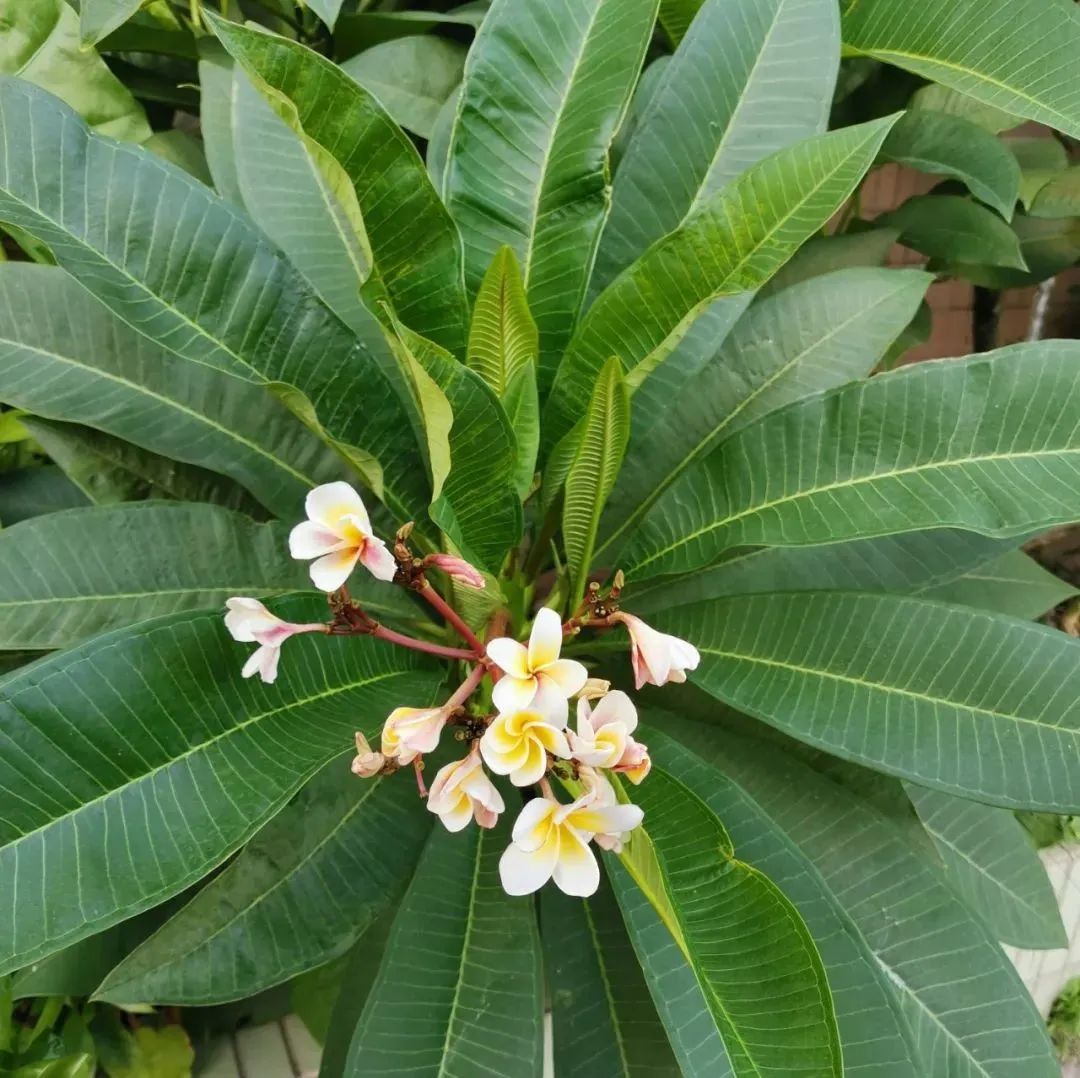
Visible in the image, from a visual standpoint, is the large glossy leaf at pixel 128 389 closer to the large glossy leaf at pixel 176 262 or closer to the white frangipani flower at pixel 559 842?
the large glossy leaf at pixel 176 262

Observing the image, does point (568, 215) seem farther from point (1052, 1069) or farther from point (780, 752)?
point (1052, 1069)

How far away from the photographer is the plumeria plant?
1.59 feet

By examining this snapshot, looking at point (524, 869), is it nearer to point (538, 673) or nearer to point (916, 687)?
point (538, 673)

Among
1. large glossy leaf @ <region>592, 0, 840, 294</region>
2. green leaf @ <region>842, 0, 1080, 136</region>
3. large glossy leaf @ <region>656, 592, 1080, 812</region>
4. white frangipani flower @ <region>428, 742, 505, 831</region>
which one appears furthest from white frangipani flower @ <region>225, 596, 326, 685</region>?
green leaf @ <region>842, 0, 1080, 136</region>

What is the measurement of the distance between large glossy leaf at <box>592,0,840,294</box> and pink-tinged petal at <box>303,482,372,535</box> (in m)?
0.41

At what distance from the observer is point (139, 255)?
1.94 feet

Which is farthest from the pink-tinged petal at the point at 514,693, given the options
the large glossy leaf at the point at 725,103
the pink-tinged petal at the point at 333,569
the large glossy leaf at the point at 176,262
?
the large glossy leaf at the point at 725,103

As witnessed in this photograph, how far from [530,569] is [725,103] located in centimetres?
43

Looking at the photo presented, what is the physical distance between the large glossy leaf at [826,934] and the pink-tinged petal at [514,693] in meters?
0.22

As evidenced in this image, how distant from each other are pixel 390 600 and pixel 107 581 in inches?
8.5

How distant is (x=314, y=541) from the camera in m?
0.47

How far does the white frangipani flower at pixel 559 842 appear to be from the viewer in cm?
45

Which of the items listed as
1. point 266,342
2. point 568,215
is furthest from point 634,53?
point 266,342

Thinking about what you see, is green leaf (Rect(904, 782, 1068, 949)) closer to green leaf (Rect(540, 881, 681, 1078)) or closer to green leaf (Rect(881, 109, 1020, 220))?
green leaf (Rect(540, 881, 681, 1078))
